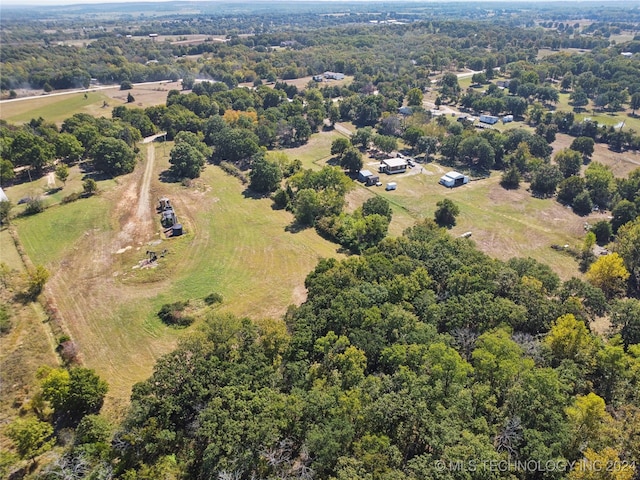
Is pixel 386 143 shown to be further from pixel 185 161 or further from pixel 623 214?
pixel 623 214

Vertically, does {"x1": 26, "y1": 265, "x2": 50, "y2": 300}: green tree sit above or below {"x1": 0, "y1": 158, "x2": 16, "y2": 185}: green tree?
below

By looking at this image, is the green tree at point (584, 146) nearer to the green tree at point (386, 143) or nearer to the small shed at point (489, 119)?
the small shed at point (489, 119)

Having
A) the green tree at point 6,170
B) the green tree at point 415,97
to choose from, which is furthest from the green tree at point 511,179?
the green tree at point 6,170

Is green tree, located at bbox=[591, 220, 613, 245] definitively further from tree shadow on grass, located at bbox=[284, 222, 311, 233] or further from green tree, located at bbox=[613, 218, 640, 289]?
tree shadow on grass, located at bbox=[284, 222, 311, 233]

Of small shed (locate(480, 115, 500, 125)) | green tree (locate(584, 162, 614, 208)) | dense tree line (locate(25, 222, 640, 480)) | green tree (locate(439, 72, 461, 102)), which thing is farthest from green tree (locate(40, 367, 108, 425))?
green tree (locate(439, 72, 461, 102))

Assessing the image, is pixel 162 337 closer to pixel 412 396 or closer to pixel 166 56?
pixel 412 396

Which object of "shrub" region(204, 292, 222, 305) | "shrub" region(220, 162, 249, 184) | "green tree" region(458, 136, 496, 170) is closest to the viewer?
"shrub" region(204, 292, 222, 305)

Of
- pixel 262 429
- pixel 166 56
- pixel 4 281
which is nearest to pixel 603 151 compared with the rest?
pixel 262 429

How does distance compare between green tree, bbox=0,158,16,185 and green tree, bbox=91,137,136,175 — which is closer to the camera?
green tree, bbox=0,158,16,185

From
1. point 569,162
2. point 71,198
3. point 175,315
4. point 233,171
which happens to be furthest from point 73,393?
point 569,162
